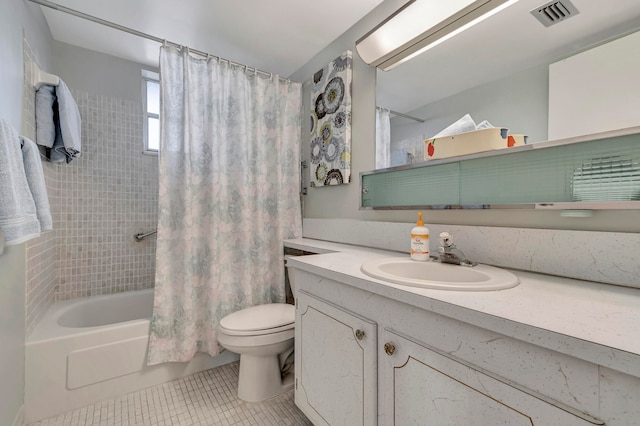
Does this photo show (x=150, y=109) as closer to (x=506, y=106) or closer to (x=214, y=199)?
(x=214, y=199)

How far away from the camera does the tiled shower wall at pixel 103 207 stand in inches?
79.1

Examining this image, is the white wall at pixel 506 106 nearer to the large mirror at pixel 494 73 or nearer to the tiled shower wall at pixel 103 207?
the large mirror at pixel 494 73

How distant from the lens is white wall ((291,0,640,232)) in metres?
0.93

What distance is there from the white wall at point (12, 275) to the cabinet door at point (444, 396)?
1.50 meters

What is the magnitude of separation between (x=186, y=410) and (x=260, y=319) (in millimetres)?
581

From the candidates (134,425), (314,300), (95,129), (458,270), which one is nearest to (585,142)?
(458,270)

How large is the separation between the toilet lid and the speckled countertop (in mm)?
735

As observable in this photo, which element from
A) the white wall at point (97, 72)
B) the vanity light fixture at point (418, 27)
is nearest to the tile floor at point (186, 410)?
the vanity light fixture at point (418, 27)

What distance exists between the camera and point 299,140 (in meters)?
2.14

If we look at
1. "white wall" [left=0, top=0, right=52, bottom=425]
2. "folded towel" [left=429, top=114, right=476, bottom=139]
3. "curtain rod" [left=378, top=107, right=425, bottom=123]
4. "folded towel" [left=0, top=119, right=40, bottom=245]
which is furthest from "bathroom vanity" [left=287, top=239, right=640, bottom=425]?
"white wall" [left=0, top=0, right=52, bottom=425]

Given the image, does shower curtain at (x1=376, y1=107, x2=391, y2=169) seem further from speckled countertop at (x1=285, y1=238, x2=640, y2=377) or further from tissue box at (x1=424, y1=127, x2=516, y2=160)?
speckled countertop at (x1=285, y1=238, x2=640, y2=377)

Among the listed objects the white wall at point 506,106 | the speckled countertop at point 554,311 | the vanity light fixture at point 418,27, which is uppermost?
the vanity light fixture at point 418,27

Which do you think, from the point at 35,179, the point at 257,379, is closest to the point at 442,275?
the point at 257,379

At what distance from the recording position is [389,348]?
85cm
